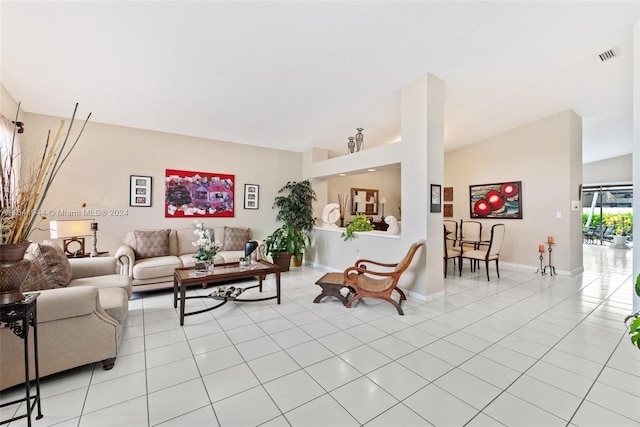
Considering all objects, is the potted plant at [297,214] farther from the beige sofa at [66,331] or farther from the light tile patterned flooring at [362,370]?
the beige sofa at [66,331]

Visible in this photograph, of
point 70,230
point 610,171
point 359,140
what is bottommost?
point 70,230

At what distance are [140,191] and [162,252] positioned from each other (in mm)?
1182

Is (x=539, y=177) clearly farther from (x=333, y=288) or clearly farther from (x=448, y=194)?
(x=333, y=288)

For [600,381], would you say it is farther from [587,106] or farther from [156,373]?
[587,106]

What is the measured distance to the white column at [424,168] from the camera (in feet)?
12.2

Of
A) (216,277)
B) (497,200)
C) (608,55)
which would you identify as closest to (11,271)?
(216,277)

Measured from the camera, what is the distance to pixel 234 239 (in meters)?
5.15

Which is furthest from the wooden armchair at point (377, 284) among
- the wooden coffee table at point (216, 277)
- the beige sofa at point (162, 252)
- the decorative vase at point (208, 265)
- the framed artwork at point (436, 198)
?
the beige sofa at point (162, 252)

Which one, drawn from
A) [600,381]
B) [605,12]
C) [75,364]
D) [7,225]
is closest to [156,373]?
[75,364]

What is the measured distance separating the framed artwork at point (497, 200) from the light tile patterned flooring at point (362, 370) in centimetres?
283

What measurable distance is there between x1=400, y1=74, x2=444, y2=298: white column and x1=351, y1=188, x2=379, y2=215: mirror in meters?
3.33

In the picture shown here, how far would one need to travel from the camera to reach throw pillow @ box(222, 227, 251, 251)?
201 inches

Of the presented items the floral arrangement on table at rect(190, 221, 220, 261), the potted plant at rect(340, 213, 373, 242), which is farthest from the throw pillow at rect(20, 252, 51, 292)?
the potted plant at rect(340, 213, 373, 242)

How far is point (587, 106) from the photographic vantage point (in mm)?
5023
